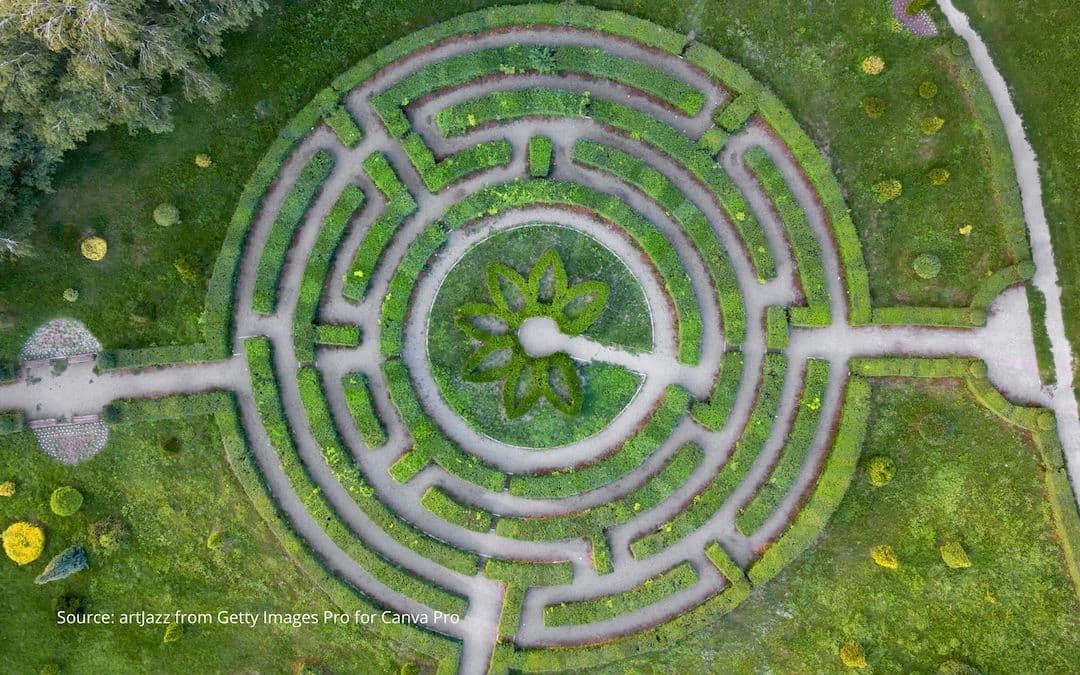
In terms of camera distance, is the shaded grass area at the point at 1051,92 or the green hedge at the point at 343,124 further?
the green hedge at the point at 343,124

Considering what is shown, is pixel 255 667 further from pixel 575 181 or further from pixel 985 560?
pixel 985 560

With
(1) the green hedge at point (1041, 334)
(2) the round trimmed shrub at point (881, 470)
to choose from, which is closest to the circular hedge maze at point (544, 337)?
(2) the round trimmed shrub at point (881, 470)

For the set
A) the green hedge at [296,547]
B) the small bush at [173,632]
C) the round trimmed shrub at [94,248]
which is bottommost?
the small bush at [173,632]

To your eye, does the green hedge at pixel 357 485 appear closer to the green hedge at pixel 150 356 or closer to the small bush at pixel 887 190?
the green hedge at pixel 150 356

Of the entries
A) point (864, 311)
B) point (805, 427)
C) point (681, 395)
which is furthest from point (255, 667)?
point (864, 311)

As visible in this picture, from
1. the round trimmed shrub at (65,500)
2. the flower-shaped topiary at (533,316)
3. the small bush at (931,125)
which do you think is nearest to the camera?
the small bush at (931,125)

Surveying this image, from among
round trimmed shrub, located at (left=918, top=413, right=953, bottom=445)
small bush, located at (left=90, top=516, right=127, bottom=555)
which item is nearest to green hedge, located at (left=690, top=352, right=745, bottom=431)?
round trimmed shrub, located at (left=918, top=413, right=953, bottom=445)

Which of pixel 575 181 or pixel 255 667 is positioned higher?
pixel 575 181

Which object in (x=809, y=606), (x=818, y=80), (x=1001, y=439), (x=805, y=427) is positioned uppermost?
(x=818, y=80)

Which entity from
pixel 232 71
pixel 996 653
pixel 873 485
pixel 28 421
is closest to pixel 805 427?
pixel 873 485
